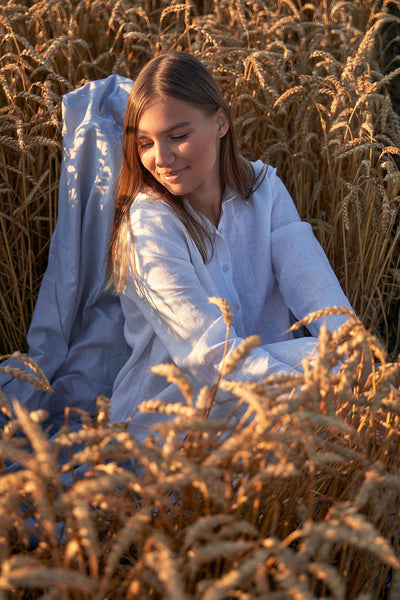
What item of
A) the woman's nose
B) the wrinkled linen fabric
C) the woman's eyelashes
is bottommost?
the wrinkled linen fabric

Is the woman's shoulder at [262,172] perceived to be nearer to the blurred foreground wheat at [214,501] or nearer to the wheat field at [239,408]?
the wheat field at [239,408]

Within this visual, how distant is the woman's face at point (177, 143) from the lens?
1497 millimetres

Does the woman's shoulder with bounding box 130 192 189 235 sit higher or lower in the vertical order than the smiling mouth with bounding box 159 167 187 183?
lower

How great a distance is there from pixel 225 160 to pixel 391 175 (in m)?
0.43

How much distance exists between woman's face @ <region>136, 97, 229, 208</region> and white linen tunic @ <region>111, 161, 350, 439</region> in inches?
2.9

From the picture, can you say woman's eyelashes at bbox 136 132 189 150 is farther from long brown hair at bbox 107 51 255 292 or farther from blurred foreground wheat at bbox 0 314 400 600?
blurred foreground wheat at bbox 0 314 400 600

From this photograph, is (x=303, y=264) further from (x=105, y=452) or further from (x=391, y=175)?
(x=105, y=452)

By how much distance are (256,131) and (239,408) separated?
1.06 m

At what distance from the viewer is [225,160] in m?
1.71

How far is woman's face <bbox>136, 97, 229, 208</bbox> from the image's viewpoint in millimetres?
1497

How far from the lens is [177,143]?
1522 millimetres

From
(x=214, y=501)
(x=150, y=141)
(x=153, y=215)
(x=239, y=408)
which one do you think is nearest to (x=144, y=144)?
(x=150, y=141)

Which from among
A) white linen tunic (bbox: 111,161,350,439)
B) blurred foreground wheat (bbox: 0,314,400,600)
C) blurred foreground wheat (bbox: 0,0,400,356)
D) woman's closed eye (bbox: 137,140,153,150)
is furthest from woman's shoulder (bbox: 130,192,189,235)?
blurred foreground wheat (bbox: 0,314,400,600)

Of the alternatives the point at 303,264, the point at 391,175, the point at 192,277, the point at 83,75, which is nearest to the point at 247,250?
the point at 303,264
